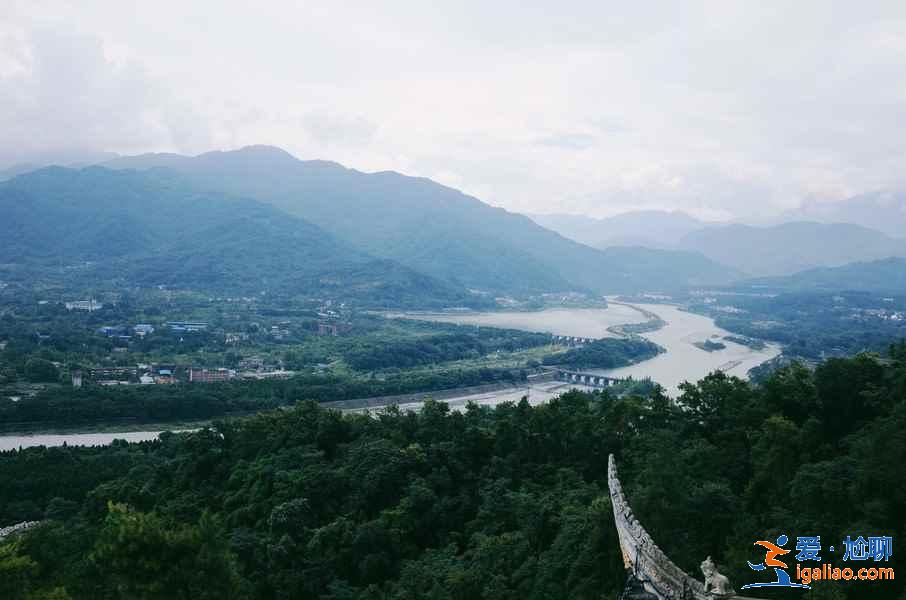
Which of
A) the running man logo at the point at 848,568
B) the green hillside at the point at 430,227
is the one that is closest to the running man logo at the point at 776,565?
the running man logo at the point at 848,568

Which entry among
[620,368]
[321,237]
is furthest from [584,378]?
[321,237]

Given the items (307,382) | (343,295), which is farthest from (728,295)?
(307,382)

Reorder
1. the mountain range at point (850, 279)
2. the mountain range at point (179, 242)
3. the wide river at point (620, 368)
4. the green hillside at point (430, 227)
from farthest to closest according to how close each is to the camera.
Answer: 1. the green hillside at point (430, 227)
2. the mountain range at point (850, 279)
3. the mountain range at point (179, 242)
4. the wide river at point (620, 368)

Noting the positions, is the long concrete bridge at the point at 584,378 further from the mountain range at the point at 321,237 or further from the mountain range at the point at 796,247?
the mountain range at the point at 796,247

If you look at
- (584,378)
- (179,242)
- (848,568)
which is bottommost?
(584,378)

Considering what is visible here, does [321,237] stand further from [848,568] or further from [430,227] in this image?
[848,568]
